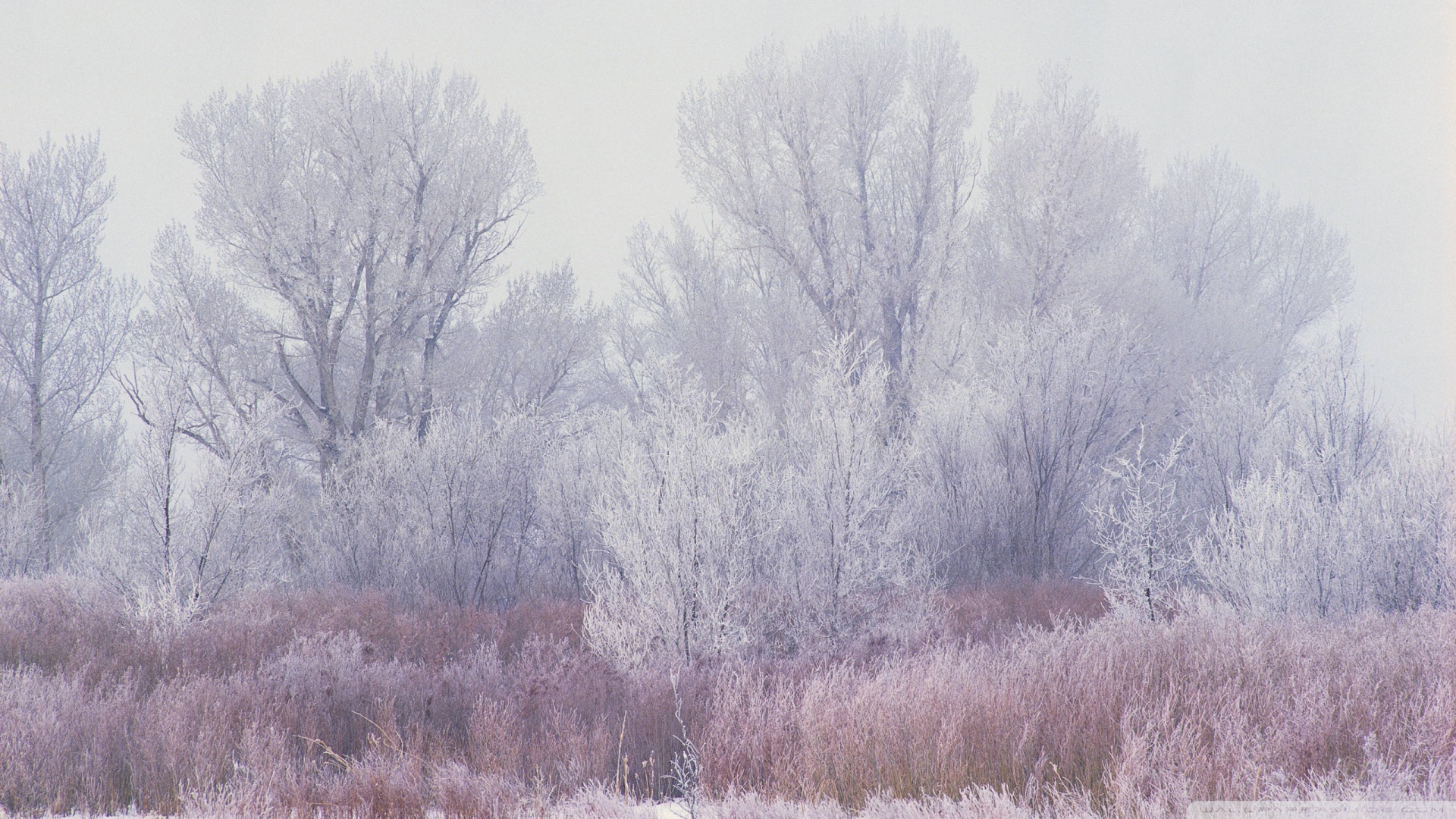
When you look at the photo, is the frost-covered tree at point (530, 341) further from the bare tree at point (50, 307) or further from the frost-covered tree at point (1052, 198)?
the frost-covered tree at point (1052, 198)

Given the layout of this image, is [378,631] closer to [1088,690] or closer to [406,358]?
[1088,690]

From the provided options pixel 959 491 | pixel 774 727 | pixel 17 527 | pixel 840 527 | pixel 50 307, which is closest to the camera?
pixel 774 727

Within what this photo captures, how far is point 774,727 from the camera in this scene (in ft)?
15.4

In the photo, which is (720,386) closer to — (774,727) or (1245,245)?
(774,727)

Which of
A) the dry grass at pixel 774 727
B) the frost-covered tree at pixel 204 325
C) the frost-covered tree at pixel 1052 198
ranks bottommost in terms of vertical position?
the dry grass at pixel 774 727

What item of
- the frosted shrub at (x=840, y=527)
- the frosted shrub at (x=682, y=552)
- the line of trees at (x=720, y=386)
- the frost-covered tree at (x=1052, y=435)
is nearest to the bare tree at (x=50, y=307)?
the line of trees at (x=720, y=386)

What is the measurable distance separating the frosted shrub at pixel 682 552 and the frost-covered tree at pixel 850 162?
31.4ft

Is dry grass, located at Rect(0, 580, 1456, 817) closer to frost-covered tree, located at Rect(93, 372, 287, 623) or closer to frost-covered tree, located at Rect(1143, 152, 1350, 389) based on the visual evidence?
frost-covered tree, located at Rect(93, 372, 287, 623)

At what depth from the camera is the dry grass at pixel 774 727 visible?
12.5ft

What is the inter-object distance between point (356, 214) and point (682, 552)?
36.8 feet

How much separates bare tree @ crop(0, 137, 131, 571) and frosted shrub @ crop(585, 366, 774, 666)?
46.6ft

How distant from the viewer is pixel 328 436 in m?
15.1

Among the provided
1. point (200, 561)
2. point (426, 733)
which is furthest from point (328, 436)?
point (426, 733)

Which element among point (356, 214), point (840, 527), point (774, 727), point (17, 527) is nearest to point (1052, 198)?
point (840, 527)
